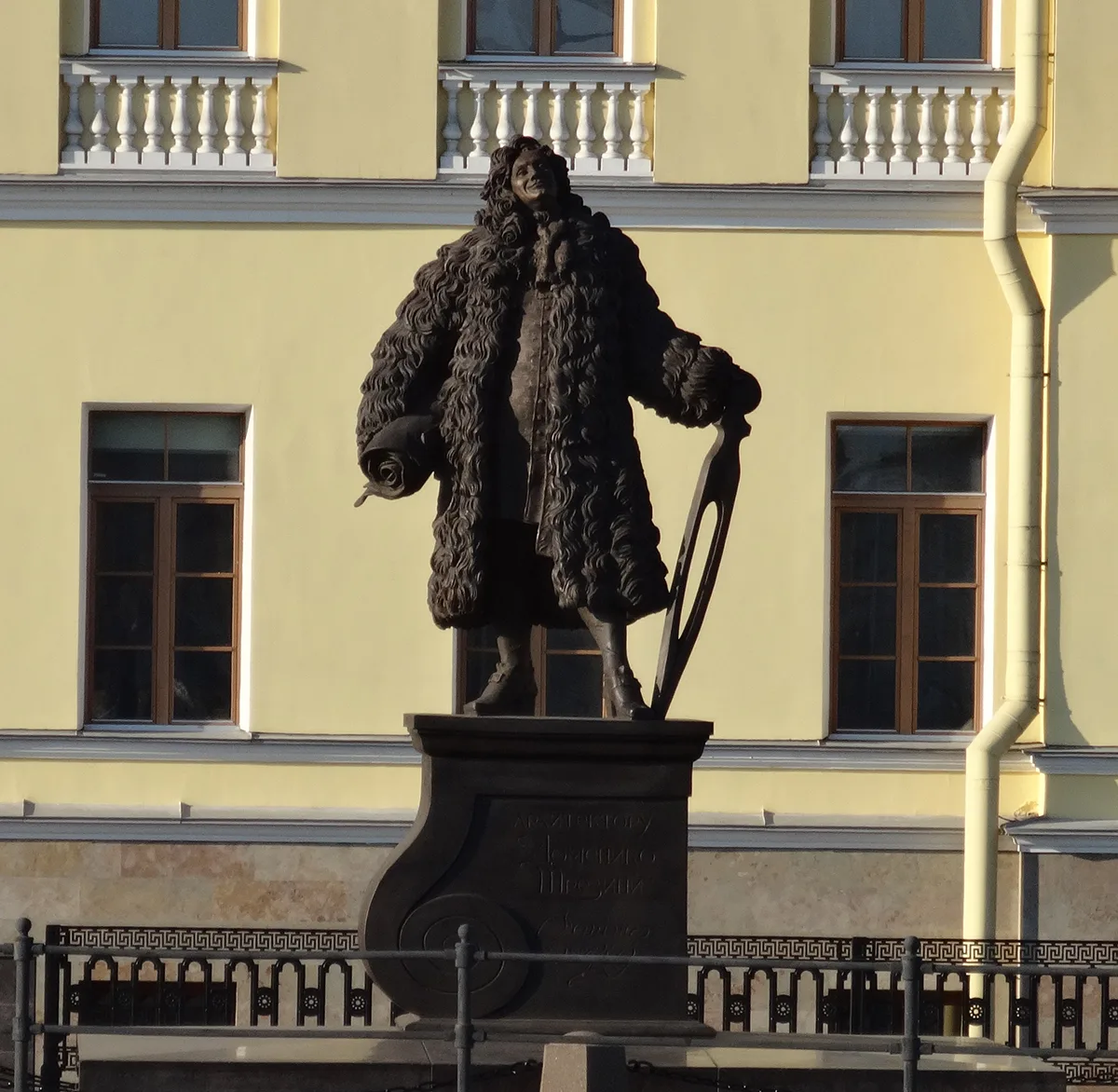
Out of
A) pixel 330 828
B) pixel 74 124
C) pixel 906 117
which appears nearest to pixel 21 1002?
pixel 330 828

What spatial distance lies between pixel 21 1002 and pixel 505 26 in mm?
8561

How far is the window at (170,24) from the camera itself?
16.3 m

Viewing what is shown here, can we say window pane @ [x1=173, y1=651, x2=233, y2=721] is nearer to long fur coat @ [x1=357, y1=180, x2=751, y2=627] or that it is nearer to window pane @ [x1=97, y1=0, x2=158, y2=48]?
window pane @ [x1=97, y1=0, x2=158, y2=48]

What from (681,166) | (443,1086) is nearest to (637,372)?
(443,1086)

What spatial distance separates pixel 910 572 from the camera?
53.8 feet

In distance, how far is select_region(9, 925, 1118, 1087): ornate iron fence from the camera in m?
12.3

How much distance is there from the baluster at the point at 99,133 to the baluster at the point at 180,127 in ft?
1.18

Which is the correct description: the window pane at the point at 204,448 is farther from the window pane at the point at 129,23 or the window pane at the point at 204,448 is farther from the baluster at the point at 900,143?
the baluster at the point at 900,143

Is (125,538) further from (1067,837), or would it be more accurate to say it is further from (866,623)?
(1067,837)

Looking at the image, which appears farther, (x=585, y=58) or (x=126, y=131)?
(x=585, y=58)

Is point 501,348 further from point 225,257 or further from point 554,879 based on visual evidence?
point 225,257

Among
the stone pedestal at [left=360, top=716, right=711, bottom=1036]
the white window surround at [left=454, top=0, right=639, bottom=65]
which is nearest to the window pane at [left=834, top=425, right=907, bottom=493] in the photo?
the white window surround at [left=454, top=0, right=639, bottom=65]

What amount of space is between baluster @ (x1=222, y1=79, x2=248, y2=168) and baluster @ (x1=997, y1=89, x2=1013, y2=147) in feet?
14.0

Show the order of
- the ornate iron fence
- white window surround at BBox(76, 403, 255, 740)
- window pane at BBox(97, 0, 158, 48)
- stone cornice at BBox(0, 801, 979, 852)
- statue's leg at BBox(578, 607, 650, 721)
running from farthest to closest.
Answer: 1. window pane at BBox(97, 0, 158, 48)
2. white window surround at BBox(76, 403, 255, 740)
3. stone cornice at BBox(0, 801, 979, 852)
4. the ornate iron fence
5. statue's leg at BBox(578, 607, 650, 721)
